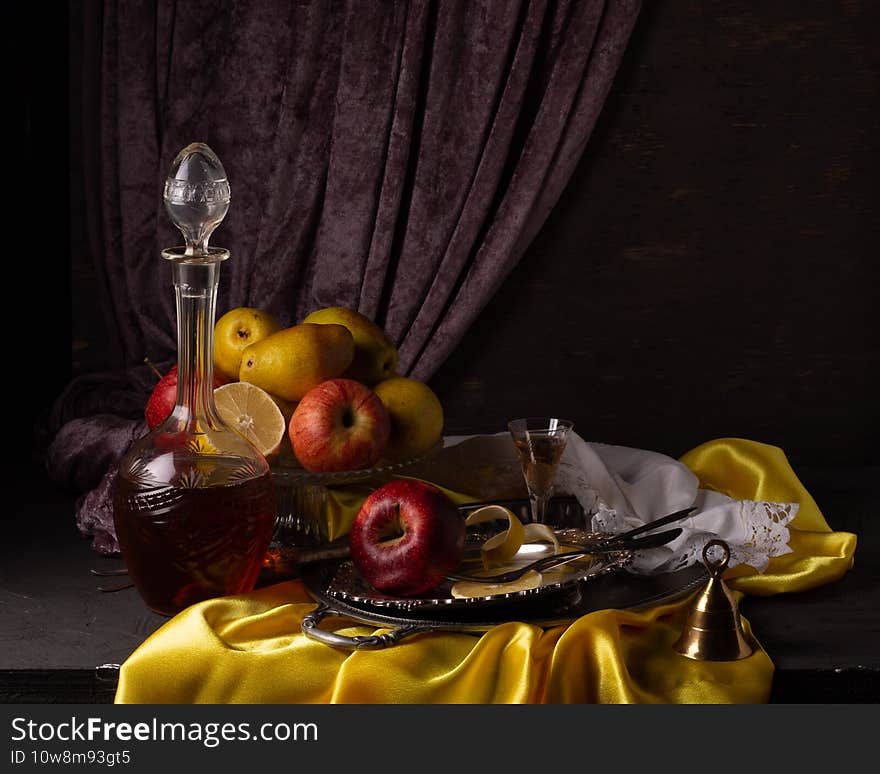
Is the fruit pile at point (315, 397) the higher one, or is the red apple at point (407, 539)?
the fruit pile at point (315, 397)

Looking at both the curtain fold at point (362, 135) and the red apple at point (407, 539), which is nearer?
the red apple at point (407, 539)

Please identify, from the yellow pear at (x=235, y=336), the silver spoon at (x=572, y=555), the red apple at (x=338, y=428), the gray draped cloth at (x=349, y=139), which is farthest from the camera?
the gray draped cloth at (x=349, y=139)

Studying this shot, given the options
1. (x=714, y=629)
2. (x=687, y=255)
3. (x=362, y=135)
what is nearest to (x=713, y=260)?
(x=687, y=255)

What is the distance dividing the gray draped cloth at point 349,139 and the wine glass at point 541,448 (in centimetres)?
63

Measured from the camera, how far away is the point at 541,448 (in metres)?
1.33

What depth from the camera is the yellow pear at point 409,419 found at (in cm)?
137

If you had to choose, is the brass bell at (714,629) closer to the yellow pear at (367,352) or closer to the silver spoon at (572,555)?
the silver spoon at (572,555)

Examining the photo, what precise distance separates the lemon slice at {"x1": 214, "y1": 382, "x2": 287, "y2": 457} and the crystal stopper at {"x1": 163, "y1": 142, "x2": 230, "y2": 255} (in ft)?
0.64

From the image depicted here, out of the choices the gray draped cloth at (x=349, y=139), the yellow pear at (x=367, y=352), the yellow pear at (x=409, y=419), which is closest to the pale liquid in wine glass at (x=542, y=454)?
the yellow pear at (x=409, y=419)

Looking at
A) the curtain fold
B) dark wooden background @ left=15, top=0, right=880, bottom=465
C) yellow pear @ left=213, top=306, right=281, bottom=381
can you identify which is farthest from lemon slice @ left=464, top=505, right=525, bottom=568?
dark wooden background @ left=15, top=0, right=880, bottom=465

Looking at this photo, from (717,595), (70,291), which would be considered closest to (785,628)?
(717,595)

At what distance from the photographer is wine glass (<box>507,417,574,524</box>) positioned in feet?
4.36

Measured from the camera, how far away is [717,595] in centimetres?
112

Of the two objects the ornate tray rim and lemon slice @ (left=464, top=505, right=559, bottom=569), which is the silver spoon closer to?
lemon slice @ (left=464, top=505, right=559, bottom=569)
